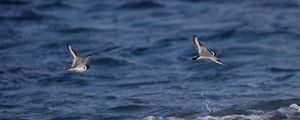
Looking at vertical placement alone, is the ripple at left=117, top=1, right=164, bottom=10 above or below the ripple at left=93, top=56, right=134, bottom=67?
above

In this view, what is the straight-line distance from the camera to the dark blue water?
14.7 metres

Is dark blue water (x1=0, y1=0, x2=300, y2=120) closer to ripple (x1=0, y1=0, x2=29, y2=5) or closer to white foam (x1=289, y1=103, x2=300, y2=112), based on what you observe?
ripple (x1=0, y1=0, x2=29, y2=5)

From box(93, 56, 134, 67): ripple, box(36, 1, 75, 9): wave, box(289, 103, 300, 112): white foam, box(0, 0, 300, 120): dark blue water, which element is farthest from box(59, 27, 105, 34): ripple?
box(289, 103, 300, 112): white foam

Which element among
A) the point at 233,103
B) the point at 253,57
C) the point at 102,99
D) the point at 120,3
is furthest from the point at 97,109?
the point at 120,3

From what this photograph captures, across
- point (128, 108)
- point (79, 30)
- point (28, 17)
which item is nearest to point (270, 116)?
point (128, 108)

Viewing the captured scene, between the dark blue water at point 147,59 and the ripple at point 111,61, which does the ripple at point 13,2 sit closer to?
the dark blue water at point 147,59

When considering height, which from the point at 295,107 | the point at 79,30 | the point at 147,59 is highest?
the point at 79,30

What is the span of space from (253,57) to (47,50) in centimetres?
460

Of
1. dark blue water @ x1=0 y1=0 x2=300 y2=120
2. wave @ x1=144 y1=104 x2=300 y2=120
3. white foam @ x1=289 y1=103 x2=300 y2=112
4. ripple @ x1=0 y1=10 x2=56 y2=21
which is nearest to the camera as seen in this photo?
wave @ x1=144 y1=104 x2=300 y2=120

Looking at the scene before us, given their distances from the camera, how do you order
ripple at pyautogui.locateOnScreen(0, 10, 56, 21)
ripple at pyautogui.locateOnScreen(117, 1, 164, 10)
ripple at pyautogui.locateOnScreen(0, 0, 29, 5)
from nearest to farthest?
ripple at pyautogui.locateOnScreen(0, 10, 56, 21), ripple at pyautogui.locateOnScreen(117, 1, 164, 10), ripple at pyautogui.locateOnScreen(0, 0, 29, 5)

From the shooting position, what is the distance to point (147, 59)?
19.0m

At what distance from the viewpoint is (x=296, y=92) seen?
15023 millimetres

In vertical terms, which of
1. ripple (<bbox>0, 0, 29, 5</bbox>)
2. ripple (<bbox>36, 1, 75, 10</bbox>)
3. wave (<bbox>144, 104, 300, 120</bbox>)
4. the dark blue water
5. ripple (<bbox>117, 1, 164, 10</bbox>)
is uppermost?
ripple (<bbox>0, 0, 29, 5</bbox>)

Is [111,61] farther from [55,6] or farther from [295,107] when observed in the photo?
[55,6]
